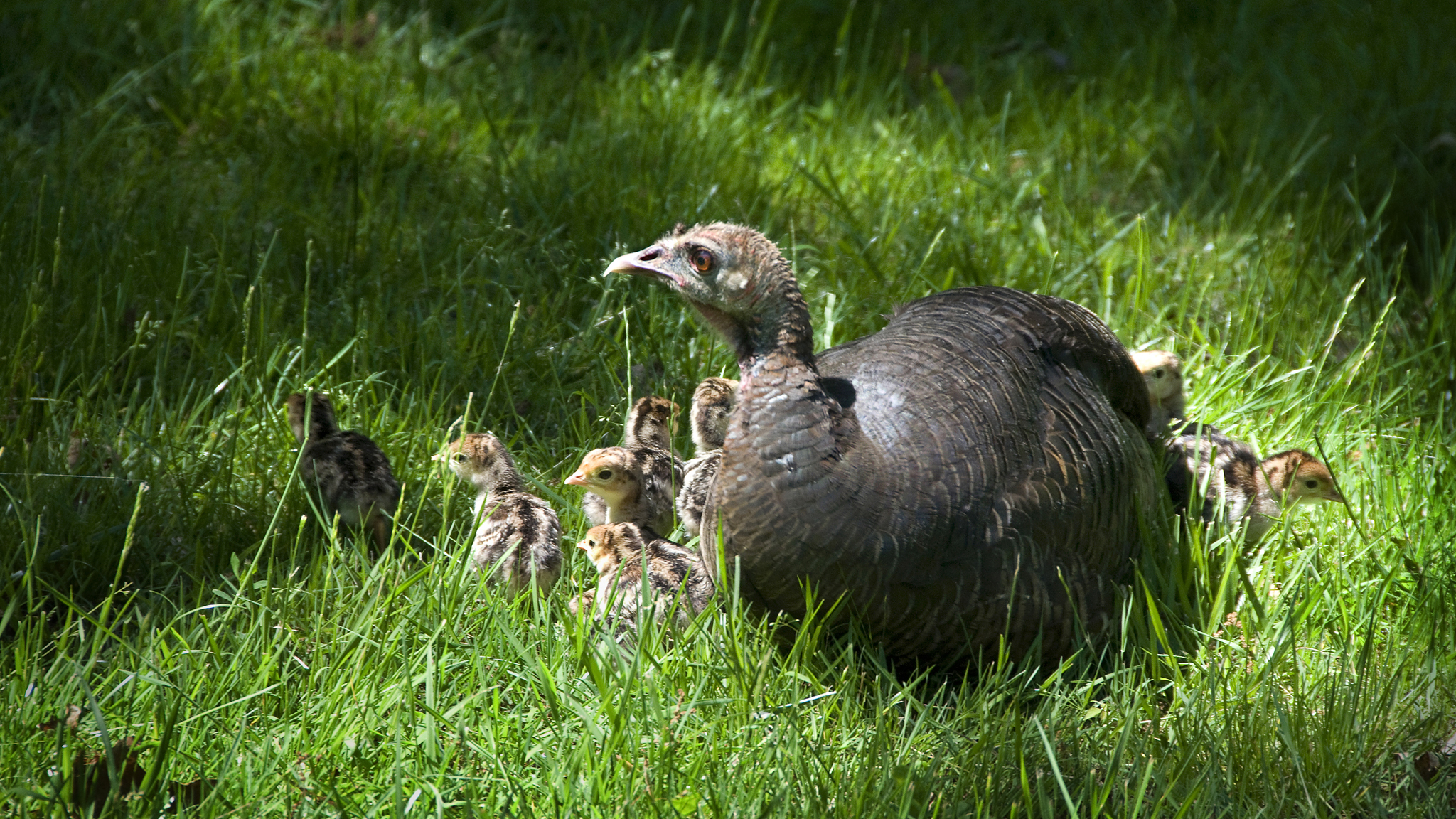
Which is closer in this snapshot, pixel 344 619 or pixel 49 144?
pixel 344 619

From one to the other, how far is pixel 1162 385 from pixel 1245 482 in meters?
0.54

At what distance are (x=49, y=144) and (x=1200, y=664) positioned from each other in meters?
4.76

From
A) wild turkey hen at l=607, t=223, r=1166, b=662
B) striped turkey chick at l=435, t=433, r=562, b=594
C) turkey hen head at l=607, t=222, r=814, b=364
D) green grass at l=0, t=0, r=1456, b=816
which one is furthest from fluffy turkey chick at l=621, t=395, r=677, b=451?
turkey hen head at l=607, t=222, r=814, b=364

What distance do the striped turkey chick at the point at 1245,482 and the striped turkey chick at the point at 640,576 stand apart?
5.18 ft

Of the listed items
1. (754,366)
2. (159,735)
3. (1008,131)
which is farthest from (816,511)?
(1008,131)

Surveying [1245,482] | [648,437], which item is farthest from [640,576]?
[1245,482]

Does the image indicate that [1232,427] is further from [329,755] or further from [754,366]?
[329,755]

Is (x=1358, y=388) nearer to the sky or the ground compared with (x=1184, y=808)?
nearer to the sky

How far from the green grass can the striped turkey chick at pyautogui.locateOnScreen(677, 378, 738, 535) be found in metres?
0.37

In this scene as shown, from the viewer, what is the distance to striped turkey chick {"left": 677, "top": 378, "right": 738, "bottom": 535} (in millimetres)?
4148

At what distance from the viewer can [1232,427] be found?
16.2 ft

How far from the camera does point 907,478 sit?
10.9ft

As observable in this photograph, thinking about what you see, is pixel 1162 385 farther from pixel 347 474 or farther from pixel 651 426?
pixel 347 474

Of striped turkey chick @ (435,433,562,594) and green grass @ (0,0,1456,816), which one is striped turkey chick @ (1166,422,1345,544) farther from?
striped turkey chick @ (435,433,562,594)
